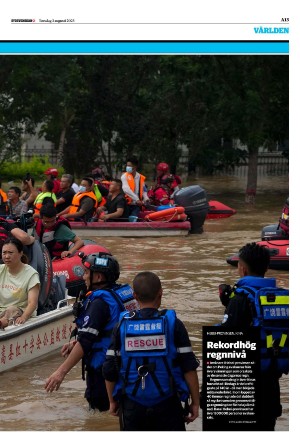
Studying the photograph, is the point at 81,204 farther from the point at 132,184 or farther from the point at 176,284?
the point at 176,284

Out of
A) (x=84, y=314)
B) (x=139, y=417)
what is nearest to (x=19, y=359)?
(x=84, y=314)

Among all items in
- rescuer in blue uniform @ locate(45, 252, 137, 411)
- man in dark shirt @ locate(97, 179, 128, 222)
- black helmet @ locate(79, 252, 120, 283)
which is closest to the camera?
rescuer in blue uniform @ locate(45, 252, 137, 411)

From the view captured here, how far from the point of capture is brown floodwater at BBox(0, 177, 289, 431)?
9430 millimetres

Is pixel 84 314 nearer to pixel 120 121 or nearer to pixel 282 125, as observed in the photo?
pixel 282 125

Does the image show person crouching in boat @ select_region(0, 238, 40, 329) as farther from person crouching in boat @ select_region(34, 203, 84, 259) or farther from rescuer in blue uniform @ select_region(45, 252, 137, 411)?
person crouching in boat @ select_region(34, 203, 84, 259)

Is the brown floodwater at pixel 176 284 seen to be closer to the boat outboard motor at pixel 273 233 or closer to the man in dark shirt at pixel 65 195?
the boat outboard motor at pixel 273 233

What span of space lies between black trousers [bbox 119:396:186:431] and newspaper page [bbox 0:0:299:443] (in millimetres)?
173

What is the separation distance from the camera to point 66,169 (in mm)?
31984

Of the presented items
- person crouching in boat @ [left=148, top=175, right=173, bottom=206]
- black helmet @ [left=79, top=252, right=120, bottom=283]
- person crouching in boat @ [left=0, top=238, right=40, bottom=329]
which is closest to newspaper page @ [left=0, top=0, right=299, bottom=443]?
black helmet @ [left=79, top=252, right=120, bottom=283]

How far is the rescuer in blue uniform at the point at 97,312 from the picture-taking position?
771 centimetres

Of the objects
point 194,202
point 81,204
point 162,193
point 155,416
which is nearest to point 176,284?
point 81,204

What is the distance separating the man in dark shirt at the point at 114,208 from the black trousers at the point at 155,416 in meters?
15.0

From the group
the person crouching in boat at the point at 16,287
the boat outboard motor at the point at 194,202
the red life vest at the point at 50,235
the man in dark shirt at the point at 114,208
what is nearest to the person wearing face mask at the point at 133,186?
the man in dark shirt at the point at 114,208
